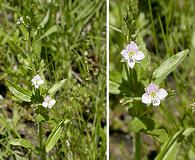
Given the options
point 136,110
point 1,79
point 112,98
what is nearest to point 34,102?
point 136,110

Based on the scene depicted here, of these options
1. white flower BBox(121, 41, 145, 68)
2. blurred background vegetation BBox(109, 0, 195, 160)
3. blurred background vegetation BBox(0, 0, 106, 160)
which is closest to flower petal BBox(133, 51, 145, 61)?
white flower BBox(121, 41, 145, 68)

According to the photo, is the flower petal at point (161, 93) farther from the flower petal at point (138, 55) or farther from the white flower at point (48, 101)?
the white flower at point (48, 101)

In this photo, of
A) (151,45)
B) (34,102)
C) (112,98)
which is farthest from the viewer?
(151,45)

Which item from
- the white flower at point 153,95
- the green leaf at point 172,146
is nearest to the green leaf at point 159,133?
the green leaf at point 172,146

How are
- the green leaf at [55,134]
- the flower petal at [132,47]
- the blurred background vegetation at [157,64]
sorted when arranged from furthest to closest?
the blurred background vegetation at [157,64] < the green leaf at [55,134] < the flower petal at [132,47]

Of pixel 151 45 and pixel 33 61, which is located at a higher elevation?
pixel 151 45

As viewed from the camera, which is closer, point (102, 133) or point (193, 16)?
point (102, 133)

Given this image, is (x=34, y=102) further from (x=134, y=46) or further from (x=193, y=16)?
(x=193, y=16)

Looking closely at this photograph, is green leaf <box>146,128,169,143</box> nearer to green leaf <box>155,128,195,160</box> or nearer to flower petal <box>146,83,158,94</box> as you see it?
green leaf <box>155,128,195,160</box>
